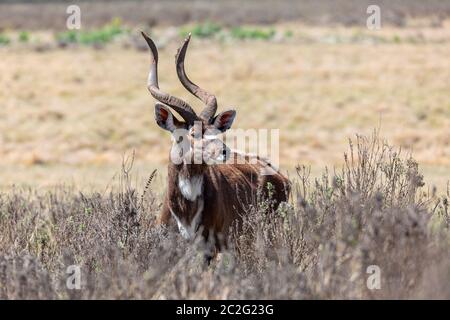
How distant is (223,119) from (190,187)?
2.84 ft

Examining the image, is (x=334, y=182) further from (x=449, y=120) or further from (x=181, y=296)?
(x=449, y=120)

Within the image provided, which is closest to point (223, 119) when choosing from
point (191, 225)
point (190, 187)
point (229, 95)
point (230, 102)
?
point (190, 187)

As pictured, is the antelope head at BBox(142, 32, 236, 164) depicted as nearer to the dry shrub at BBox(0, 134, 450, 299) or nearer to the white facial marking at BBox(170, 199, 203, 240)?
the white facial marking at BBox(170, 199, 203, 240)

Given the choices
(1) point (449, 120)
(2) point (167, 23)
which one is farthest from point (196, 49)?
(2) point (167, 23)

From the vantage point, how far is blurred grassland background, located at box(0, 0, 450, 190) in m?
23.9

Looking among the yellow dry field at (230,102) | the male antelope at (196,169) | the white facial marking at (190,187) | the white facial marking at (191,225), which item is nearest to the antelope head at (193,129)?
the male antelope at (196,169)

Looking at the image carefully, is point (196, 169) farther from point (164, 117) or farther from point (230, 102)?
point (230, 102)

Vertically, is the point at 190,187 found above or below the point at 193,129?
below

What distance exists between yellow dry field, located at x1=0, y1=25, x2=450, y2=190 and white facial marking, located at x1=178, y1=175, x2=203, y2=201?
8.69 m

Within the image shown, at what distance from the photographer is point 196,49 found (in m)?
42.3

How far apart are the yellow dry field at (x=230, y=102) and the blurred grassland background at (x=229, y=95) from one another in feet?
0.14

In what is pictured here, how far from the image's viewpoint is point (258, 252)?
364 inches

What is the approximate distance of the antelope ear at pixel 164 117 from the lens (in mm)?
9602
